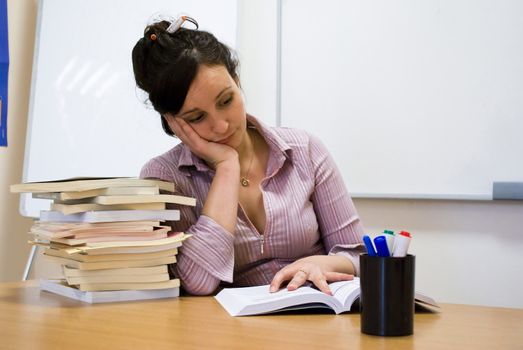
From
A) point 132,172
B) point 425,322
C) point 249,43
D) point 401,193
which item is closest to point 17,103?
point 132,172

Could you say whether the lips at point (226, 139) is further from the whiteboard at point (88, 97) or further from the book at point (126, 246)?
the whiteboard at point (88, 97)

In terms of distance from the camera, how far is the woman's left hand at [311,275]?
1.07m

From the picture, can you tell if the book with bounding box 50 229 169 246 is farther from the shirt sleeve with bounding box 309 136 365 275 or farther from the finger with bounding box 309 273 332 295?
the shirt sleeve with bounding box 309 136 365 275

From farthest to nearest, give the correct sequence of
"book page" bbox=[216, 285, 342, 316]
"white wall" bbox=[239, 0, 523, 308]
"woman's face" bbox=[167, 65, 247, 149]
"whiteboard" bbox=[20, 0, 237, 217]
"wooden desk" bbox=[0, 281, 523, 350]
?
"whiteboard" bbox=[20, 0, 237, 217] → "white wall" bbox=[239, 0, 523, 308] → "woman's face" bbox=[167, 65, 247, 149] → "book page" bbox=[216, 285, 342, 316] → "wooden desk" bbox=[0, 281, 523, 350]

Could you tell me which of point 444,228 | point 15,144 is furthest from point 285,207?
point 15,144

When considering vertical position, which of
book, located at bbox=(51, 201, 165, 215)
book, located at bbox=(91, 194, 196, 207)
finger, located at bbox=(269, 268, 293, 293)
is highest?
book, located at bbox=(91, 194, 196, 207)

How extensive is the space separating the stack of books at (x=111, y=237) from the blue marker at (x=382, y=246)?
0.49 metres

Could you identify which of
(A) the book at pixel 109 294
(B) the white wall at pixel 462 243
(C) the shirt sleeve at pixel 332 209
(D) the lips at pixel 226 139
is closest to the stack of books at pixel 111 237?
(A) the book at pixel 109 294

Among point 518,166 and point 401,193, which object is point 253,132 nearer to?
point 401,193

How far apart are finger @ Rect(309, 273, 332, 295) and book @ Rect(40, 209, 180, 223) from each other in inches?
12.1

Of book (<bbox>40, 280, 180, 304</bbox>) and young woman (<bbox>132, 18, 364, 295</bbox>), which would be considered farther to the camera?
young woman (<bbox>132, 18, 364, 295</bbox>)

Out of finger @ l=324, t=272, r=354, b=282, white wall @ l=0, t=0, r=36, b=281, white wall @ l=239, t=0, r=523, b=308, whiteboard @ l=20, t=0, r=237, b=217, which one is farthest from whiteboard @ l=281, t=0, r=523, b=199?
white wall @ l=0, t=0, r=36, b=281

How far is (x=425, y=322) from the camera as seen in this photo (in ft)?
3.01

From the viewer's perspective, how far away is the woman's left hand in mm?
1071
